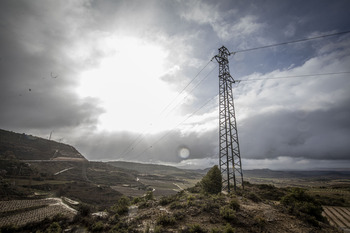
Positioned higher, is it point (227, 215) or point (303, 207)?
point (227, 215)

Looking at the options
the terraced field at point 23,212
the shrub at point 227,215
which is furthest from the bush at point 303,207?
the terraced field at point 23,212

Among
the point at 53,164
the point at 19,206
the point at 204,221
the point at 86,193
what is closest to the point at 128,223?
the point at 204,221

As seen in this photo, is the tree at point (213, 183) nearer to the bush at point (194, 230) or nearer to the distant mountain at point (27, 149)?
the bush at point (194, 230)

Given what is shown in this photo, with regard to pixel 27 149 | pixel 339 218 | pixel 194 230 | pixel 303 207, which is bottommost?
pixel 339 218

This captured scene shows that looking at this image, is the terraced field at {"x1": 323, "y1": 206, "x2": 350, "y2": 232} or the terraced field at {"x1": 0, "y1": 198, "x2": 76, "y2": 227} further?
the terraced field at {"x1": 0, "y1": 198, "x2": 76, "y2": 227}

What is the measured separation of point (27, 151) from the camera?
407ft

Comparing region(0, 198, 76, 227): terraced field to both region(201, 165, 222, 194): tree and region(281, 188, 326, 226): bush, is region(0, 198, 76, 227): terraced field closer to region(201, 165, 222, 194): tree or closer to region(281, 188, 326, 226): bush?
region(201, 165, 222, 194): tree

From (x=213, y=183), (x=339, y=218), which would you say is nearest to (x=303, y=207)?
(x=213, y=183)

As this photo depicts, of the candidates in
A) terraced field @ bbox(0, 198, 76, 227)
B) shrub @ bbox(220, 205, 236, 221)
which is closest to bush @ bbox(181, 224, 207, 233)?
shrub @ bbox(220, 205, 236, 221)

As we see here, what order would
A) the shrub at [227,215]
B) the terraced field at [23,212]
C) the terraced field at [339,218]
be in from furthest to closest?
the terraced field at [23,212] < the terraced field at [339,218] < the shrub at [227,215]

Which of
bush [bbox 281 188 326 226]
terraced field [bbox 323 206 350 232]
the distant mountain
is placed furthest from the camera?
the distant mountain

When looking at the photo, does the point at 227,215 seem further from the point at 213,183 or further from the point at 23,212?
the point at 23,212

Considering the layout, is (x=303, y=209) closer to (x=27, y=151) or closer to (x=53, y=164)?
(x=53, y=164)

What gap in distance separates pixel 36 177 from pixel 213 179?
93969 millimetres
